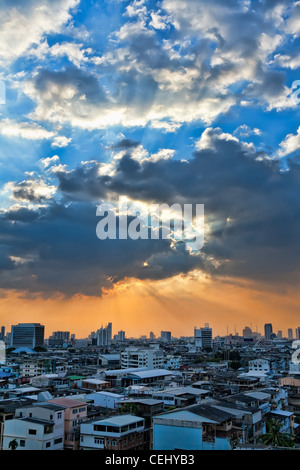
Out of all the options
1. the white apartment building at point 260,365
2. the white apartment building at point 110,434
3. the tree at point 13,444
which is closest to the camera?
the tree at point 13,444

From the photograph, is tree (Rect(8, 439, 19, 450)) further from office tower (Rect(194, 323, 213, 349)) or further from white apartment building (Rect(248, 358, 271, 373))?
office tower (Rect(194, 323, 213, 349))

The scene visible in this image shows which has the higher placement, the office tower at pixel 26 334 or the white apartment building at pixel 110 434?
the office tower at pixel 26 334

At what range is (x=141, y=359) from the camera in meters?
67.5

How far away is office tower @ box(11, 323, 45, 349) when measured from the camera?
14662cm

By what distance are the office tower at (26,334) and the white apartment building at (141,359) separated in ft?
282

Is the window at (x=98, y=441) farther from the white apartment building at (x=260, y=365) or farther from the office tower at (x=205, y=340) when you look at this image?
the office tower at (x=205, y=340)

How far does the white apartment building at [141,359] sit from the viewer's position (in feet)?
221

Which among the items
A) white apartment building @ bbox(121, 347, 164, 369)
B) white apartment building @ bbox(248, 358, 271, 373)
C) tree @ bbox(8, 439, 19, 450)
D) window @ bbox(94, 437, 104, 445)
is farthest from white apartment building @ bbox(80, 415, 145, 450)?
white apartment building @ bbox(248, 358, 271, 373)

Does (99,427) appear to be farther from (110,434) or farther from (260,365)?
(260,365)

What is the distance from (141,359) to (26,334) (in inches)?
3644

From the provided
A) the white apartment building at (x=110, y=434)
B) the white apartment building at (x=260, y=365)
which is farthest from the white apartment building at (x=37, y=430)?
the white apartment building at (x=260, y=365)

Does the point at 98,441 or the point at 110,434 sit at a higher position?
the point at 110,434

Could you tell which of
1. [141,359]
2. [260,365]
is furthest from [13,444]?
[260,365]
